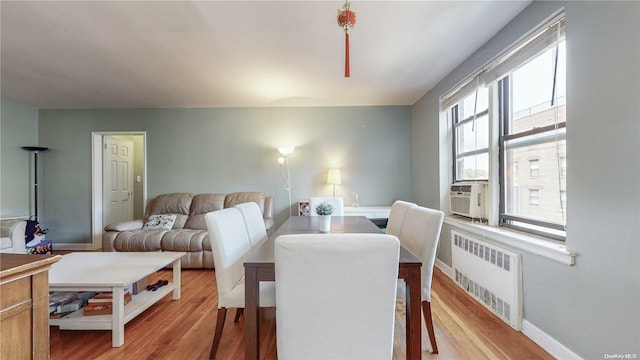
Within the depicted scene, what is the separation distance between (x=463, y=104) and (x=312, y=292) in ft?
9.67

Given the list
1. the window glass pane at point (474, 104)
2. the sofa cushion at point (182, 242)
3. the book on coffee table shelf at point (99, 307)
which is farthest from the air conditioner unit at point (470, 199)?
the book on coffee table shelf at point (99, 307)

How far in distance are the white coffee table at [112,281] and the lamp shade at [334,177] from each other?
89.4 inches

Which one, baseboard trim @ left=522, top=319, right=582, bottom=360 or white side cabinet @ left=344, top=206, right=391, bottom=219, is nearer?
baseboard trim @ left=522, top=319, right=582, bottom=360

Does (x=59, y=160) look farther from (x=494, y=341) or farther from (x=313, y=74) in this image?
(x=494, y=341)

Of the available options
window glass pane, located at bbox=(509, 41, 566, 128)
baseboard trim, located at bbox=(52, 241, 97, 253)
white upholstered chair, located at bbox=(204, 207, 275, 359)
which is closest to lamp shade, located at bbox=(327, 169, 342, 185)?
window glass pane, located at bbox=(509, 41, 566, 128)

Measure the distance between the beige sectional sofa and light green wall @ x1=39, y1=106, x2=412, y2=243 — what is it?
29cm

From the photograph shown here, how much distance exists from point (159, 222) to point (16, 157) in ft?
8.49

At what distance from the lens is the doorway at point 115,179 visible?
4.18m

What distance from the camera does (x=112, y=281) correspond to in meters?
1.78

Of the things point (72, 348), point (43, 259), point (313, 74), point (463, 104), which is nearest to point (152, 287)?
point (72, 348)

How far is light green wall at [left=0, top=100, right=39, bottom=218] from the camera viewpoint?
3713 mm

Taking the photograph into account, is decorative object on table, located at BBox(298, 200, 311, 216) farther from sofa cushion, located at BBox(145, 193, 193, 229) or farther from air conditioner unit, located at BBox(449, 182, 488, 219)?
air conditioner unit, located at BBox(449, 182, 488, 219)

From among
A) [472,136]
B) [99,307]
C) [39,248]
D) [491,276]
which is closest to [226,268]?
[99,307]

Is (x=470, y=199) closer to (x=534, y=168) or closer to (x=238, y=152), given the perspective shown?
(x=534, y=168)
